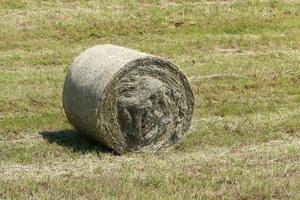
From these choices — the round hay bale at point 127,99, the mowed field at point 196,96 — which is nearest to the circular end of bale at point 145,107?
the round hay bale at point 127,99

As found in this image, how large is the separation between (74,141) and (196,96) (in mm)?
3388

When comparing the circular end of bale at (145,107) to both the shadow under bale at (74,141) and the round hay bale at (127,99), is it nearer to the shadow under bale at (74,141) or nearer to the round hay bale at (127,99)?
the round hay bale at (127,99)

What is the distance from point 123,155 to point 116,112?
1.82 feet

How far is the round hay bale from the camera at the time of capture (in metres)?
9.85

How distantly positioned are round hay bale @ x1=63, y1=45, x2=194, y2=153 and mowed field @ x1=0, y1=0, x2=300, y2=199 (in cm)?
23

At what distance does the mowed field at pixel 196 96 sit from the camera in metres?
8.15

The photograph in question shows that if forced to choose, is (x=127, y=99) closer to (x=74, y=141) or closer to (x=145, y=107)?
(x=145, y=107)

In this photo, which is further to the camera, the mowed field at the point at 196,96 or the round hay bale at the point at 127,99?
the round hay bale at the point at 127,99

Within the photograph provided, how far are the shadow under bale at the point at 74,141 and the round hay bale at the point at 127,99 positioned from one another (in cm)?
16

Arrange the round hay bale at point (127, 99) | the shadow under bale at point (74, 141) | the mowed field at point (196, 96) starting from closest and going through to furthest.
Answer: the mowed field at point (196, 96), the round hay bale at point (127, 99), the shadow under bale at point (74, 141)

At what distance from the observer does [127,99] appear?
10148 millimetres

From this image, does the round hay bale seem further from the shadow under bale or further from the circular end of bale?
the shadow under bale

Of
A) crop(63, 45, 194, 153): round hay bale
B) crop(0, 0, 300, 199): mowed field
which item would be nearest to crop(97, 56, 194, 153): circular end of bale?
crop(63, 45, 194, 153): round hay bale

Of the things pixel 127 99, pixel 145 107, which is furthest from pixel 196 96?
pixel 127 99
